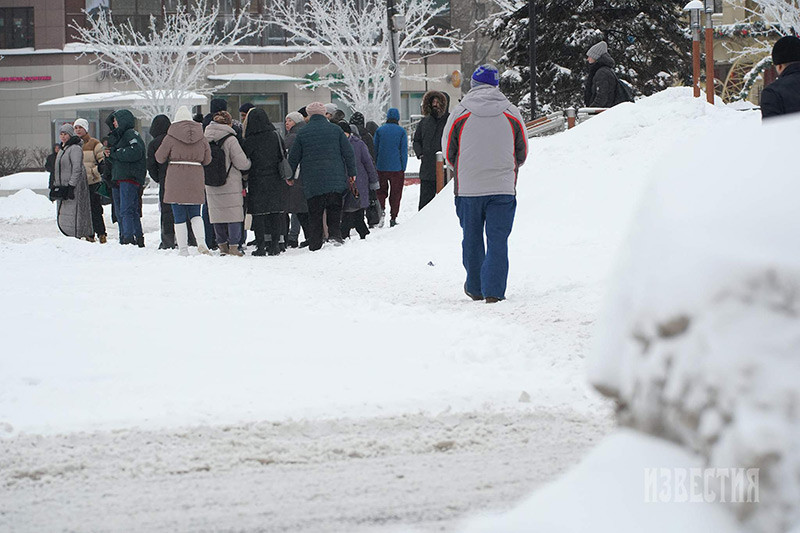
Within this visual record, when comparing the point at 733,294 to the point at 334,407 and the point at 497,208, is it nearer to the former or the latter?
the point at 334,407

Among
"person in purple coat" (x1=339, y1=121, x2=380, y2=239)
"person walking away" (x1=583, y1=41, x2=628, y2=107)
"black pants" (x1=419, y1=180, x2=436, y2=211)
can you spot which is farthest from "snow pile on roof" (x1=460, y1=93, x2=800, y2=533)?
"black pants" (x1=419, y1=180, x2=436, y2=211)

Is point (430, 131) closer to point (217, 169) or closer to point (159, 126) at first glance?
point (217, 169)

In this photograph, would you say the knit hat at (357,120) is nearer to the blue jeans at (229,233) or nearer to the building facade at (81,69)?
the blue jeans at (229,233)

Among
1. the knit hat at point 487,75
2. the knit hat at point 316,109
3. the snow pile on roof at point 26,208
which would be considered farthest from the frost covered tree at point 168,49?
the knit hat at point 487,75

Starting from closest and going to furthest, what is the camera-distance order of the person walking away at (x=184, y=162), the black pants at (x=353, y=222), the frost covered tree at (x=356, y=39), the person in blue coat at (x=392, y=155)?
the person walking away at (x=184, y=162) < the black pants at (x=353, y=222) < the person in blue coat at (x=392, y=155) < the frost covered tree at (x=356, y=39)

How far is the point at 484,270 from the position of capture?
9.19m

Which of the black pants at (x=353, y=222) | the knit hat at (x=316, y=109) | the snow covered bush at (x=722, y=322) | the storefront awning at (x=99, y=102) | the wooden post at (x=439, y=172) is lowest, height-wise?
the black pants at (x=353, y=222)

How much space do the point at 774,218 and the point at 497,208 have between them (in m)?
6.76

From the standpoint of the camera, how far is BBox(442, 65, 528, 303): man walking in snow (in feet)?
30.0

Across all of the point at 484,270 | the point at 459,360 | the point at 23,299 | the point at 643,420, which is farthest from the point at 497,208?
the point at 643,420

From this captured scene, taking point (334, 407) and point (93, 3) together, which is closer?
point (334, 407)

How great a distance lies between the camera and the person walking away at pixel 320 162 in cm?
1446

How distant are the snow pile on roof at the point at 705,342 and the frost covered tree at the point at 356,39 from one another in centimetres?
4515

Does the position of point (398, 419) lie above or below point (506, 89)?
below
